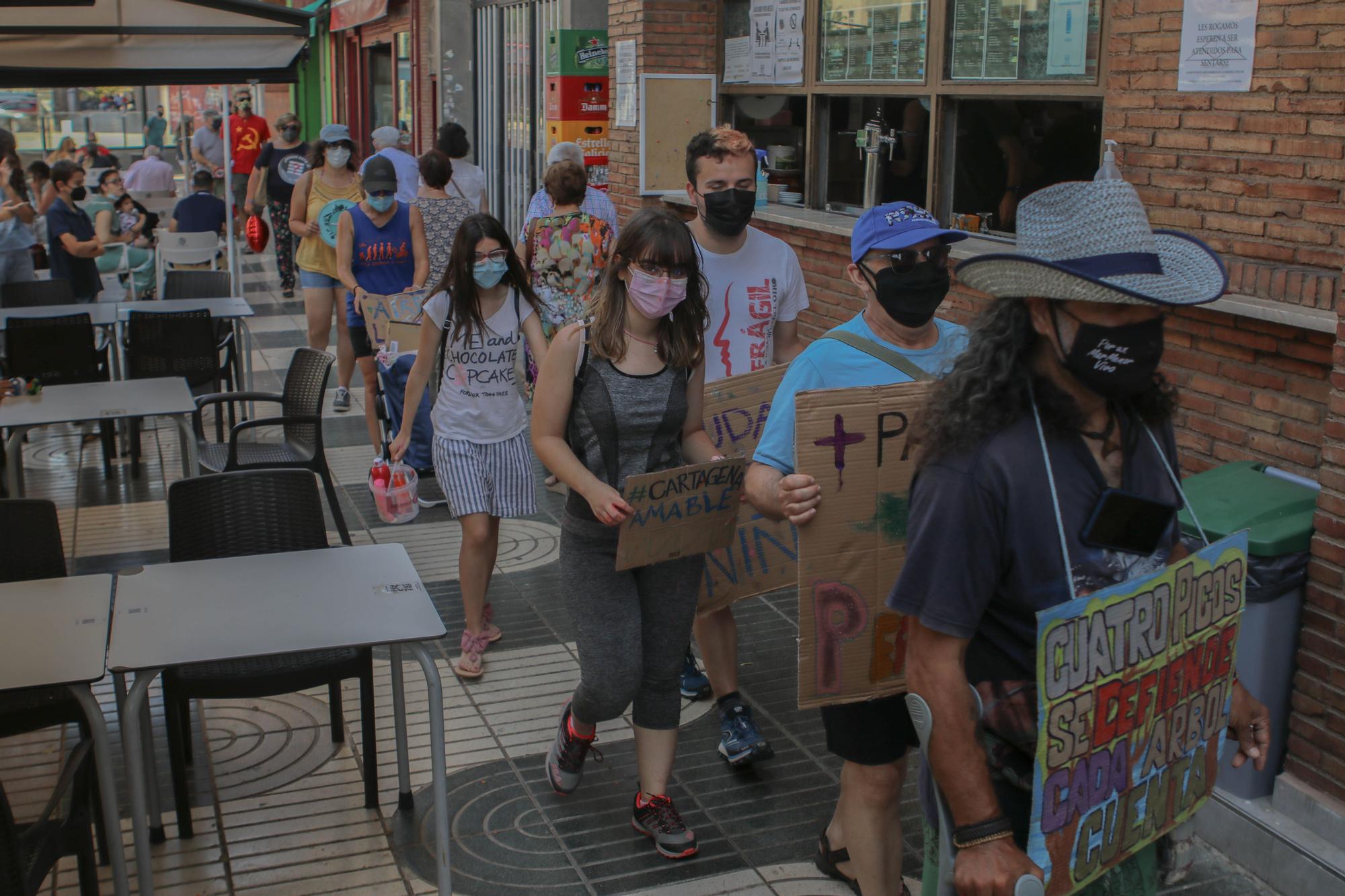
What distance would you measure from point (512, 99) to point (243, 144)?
5.56 metres

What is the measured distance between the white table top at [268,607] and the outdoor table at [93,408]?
7.57 feet

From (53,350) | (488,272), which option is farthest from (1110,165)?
(53,350)

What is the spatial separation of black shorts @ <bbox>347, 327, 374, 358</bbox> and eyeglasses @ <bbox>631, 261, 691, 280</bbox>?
5267 millimetres

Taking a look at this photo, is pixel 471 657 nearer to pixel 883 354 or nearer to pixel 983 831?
pixel 883 354

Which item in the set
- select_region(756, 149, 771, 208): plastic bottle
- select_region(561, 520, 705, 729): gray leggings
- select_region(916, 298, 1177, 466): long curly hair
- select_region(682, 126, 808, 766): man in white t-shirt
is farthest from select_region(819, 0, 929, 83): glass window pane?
select_region(916, 298, 1177, 466): long curly hair

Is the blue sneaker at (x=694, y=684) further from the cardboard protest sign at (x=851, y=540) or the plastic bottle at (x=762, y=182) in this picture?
the plastic bottle at (x=762, y=182)

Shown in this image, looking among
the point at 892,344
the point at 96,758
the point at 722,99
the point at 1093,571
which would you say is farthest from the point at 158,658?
the point at 722,99

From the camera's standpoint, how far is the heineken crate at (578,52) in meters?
11.7

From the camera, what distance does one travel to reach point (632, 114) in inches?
405

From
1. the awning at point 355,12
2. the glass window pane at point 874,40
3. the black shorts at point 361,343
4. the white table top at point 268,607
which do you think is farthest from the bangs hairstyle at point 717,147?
the awning at point 355,12

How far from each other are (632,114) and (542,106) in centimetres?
382

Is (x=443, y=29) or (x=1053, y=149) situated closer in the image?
(x=1053, y=149)

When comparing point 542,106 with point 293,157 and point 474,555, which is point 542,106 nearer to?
point 293,157

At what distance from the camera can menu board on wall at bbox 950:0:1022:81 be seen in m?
6.77
